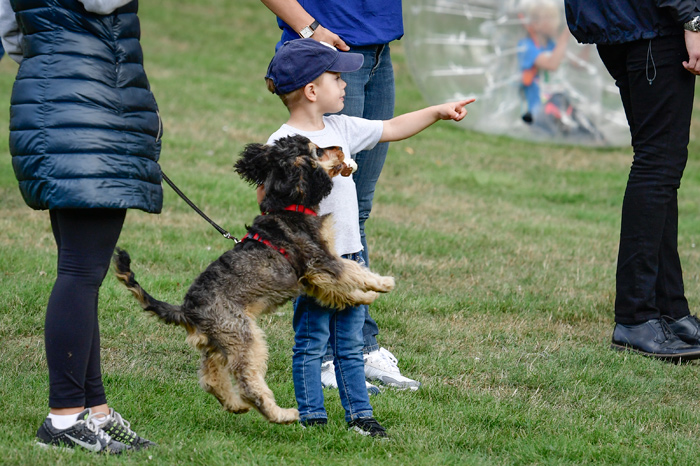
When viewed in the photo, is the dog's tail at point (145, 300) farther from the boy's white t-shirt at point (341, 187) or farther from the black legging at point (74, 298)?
the boy's white t-shirt at point (341, 187)

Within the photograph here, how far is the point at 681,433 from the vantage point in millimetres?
3836

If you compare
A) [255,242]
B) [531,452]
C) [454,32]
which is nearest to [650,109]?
[531,452]

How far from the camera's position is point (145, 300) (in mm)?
3301

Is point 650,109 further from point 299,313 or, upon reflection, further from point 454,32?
point 454,32

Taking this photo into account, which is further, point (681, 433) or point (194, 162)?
point (194, 162)

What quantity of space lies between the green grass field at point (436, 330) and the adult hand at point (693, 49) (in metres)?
1.68

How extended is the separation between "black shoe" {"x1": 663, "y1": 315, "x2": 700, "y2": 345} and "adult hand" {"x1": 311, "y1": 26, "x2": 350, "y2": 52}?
8.77ft

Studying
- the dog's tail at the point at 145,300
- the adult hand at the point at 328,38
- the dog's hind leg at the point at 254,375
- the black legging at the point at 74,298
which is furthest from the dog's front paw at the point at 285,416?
the adult hand at the point at 328,38

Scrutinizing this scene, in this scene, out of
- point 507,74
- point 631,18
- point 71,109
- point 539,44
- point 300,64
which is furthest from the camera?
point 507,74

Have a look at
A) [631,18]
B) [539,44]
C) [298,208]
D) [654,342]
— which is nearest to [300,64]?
[298,208]

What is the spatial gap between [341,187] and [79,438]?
145 centimetres

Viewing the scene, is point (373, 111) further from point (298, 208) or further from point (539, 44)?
point (539, 44)

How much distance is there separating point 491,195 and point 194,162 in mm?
3514

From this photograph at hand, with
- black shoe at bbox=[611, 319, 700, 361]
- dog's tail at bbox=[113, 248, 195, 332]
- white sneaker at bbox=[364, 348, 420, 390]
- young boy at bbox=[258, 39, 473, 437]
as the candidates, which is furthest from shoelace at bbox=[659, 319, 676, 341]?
dog's tail at bbox=[113, 248, 195, 332]
